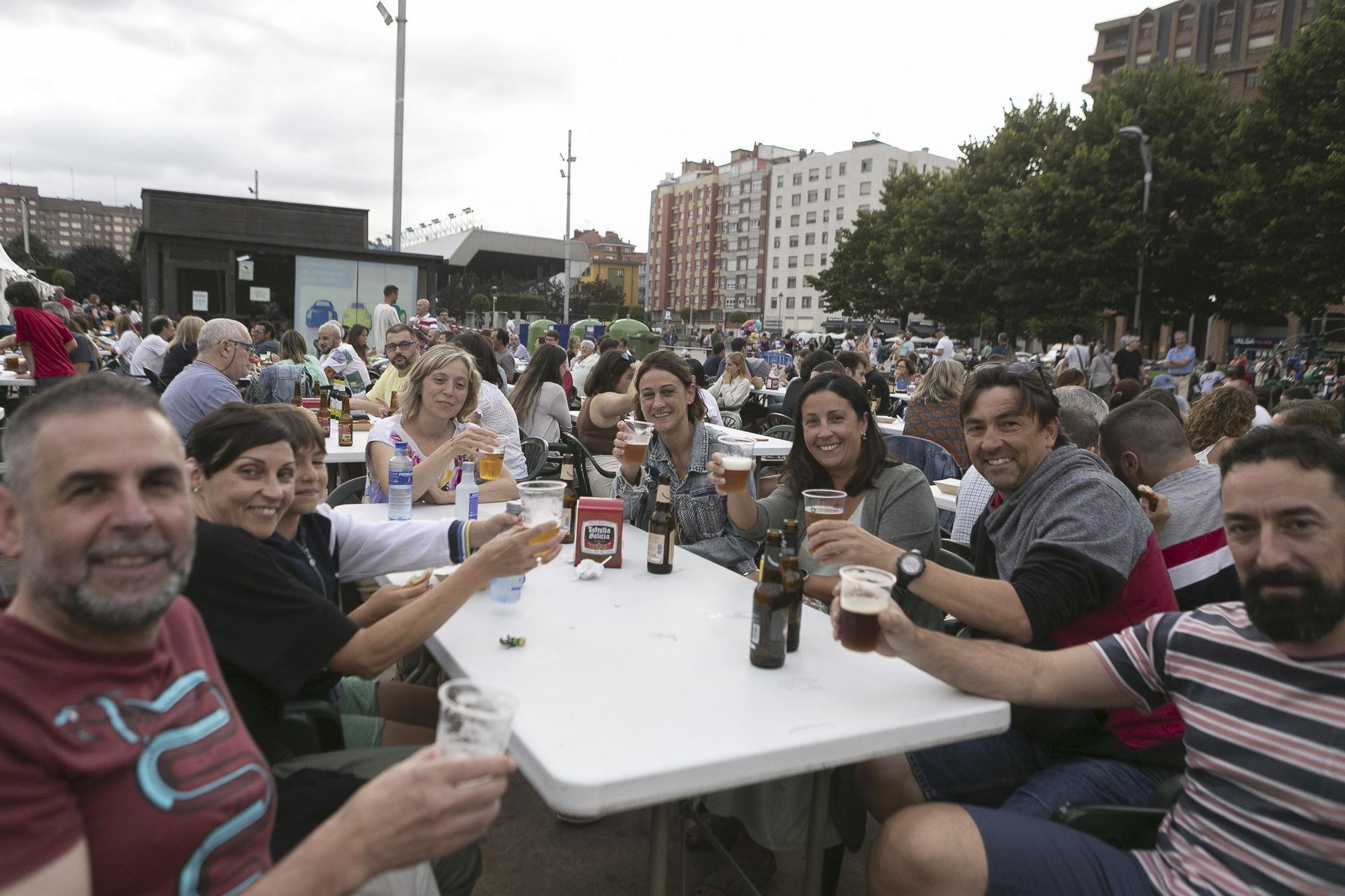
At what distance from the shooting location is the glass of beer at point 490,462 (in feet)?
11.9

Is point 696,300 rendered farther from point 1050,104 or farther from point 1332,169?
point 1332,169

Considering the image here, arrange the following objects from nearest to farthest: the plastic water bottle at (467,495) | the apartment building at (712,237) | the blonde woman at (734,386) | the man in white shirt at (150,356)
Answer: the plastic water bottle at (467,495), the blonde woman at (734,386), the man in white shirt at (150,356), the apartment building at (712,237)

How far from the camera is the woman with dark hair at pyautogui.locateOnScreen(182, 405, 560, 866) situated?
1.75m

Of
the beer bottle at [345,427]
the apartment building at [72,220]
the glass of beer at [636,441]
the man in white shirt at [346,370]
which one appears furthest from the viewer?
the apartment building at [72,220]

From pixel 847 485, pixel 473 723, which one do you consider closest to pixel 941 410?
pixel 847 485

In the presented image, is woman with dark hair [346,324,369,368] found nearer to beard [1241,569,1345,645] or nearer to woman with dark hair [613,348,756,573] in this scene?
woman with dark hair [613,348,756,573]

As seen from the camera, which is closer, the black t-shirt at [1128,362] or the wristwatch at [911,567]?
the wristwatch at [911,567]

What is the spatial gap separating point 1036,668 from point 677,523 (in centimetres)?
194

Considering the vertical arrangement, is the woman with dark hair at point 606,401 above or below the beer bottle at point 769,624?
above

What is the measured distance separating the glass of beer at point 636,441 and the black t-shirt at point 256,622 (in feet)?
5.84

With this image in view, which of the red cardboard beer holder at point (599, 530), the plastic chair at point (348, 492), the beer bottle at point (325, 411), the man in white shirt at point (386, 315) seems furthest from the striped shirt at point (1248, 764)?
the man in white shirt at point (386, 315)

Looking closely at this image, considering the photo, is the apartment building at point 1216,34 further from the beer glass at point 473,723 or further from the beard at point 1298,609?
the beer glass at point 473,723

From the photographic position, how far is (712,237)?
99750 mm

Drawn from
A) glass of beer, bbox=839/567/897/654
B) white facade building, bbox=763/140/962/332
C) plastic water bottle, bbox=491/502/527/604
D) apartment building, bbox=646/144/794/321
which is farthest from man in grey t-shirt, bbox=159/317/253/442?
apartment building, bbox=646/144/794/321
